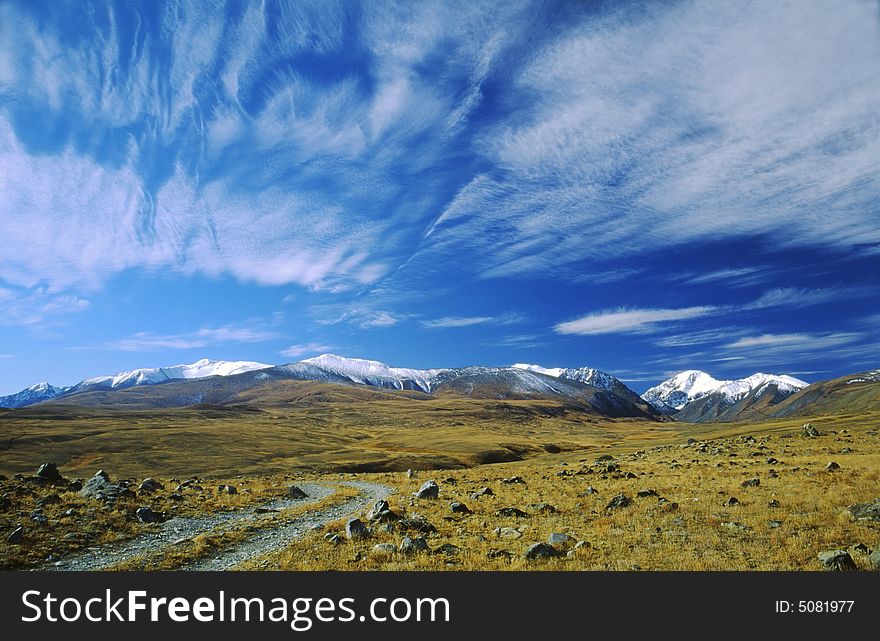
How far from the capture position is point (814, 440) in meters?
51.9

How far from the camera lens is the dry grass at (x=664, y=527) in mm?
14430

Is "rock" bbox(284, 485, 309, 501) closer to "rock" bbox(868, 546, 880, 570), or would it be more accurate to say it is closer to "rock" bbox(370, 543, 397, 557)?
"rock" bbox(370, 543, 397, 557)

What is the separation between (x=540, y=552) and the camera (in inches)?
601

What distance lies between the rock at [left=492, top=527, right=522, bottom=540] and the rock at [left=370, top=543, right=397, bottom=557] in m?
4.62

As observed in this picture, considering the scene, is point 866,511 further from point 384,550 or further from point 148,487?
point 148,487

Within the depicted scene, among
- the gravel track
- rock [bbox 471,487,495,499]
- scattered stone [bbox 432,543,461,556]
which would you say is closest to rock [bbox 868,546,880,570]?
scattered stone [bbox 432,543,461,556]

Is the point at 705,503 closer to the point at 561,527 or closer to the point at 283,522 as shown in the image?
the point at 561,527

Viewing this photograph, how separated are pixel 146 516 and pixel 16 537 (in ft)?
22.7

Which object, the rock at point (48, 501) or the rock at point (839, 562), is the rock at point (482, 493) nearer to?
the rock at point (839, 562)

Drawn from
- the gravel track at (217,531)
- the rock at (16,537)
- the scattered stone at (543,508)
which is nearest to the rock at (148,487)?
the gravel track at (217,531)

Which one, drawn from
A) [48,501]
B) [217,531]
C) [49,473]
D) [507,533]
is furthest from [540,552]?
[49,473]
